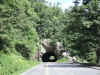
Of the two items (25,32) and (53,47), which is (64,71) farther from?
(53,47)

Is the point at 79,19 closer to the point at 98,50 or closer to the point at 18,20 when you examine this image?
the point at 98,50

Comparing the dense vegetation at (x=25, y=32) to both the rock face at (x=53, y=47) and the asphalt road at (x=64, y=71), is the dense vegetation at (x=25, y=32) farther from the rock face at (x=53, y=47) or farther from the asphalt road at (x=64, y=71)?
the rock face at (x=53, y=47)

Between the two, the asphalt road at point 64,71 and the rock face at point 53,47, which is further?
the rock face at point 53,47

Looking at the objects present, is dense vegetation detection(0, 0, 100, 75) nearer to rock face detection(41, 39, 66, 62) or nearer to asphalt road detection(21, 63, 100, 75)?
asphalt road detection(21, 63, 100, 75)

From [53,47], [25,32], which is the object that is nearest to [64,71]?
[25,32]

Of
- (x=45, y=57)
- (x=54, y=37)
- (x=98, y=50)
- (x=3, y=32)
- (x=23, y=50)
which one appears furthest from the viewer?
(x=45, y=57)

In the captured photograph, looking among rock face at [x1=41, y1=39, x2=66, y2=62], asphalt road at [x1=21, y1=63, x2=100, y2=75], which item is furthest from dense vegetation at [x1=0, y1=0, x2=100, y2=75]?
rock face at [x1=41, y1=39, x2=66, y2=62]

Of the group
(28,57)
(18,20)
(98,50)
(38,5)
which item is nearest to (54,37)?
(38,5)

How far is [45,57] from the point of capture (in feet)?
320

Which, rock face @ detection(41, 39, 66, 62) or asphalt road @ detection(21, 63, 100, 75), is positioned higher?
asphalt road @ detection(21, 63, 100, 75)

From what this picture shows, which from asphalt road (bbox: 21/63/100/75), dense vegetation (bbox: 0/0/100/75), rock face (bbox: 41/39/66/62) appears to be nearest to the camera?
dense vegetation (bbox: 0/0/100/75)

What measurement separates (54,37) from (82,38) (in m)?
40.3

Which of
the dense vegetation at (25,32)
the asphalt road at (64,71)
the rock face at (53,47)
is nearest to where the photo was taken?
the dense vegetation at (25,32)

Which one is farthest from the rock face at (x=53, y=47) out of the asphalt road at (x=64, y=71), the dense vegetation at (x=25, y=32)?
the asphalt road at (x=64, y=71)
